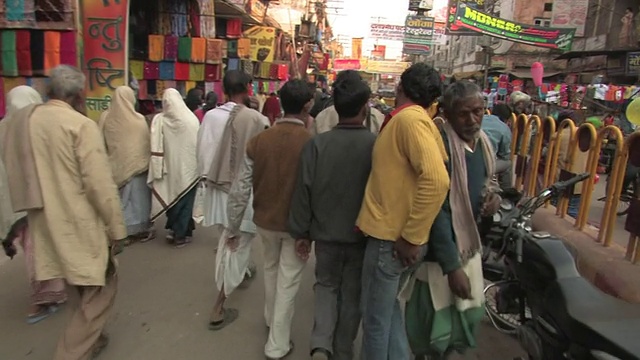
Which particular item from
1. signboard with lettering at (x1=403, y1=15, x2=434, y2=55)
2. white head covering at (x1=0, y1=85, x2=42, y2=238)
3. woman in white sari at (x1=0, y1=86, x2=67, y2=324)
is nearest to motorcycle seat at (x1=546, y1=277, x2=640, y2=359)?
woman in white sari at (x1=0, y1=86, x2=67, y2=324)

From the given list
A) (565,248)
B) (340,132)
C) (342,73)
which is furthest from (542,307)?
(342,73)

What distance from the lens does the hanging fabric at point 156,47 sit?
7395 mm

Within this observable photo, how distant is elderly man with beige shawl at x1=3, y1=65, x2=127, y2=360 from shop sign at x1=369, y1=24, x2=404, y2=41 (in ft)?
87.6

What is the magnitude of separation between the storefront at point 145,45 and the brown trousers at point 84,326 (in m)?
4.01

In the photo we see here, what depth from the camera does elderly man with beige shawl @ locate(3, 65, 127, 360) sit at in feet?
7.10

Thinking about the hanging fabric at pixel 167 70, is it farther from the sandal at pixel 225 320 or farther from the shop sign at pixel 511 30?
the shop sign at pixel 511 30

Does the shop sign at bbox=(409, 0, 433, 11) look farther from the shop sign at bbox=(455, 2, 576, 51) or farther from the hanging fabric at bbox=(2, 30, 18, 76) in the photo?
the hanging fabric at bbox=(2, 30, 18, 76)

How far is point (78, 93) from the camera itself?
7.61 ft

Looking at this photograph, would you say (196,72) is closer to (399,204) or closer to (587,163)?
(587,163)

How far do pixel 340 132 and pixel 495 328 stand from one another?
82.1 inches

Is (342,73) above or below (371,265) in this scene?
above

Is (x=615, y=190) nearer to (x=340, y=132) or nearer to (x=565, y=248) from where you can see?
(x=565, y=248)

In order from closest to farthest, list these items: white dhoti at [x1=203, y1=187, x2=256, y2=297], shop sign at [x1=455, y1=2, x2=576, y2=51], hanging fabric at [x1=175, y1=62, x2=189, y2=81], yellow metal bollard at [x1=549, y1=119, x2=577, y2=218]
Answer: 1. white dhoti at [x1=203, y1=187, x2=256, y2=297]
2. yellow metal bollard at [x1=549, y1=119, x2=577, y2=218]
3. hanging fabric at [x1=175, y1=62, x2=189, y2=81]
4. shop sign at [x1=455, y1=2, x2=576, y2=51]

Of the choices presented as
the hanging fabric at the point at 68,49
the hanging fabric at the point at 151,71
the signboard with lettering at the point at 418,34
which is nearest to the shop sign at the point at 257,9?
the hanging fabric at the point at 151,71
